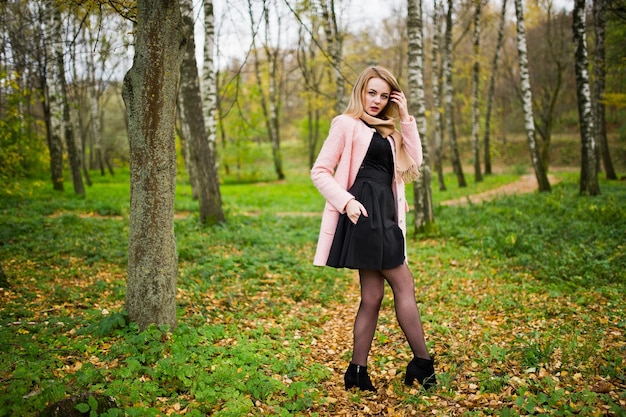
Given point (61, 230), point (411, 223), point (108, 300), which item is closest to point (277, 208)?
point (411, 223)

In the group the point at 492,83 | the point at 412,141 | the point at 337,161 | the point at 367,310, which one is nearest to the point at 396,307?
the point at 367,310

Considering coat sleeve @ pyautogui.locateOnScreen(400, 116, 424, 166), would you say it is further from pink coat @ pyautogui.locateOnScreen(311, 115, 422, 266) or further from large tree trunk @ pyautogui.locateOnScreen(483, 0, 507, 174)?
large tree trunk @ pyautogui.locateOnScreen(483, 0, 507, 174)

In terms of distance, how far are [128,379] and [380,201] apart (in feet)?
7.67

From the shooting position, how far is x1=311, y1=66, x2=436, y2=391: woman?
10.7 ft

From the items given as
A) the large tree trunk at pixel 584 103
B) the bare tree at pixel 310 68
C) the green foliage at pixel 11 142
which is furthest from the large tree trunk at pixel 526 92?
the green foliage at pixel 11 142

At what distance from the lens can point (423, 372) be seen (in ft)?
11.2

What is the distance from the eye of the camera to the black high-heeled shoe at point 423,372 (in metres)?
3.41

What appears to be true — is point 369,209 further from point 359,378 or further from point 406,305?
point 359,378

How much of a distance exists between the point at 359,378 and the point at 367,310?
1.84 ft

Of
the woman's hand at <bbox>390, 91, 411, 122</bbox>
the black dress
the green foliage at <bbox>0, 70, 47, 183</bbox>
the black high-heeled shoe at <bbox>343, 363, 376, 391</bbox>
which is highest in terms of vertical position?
the green foliage at <bbox>0, 70, 47, 183</bbox>

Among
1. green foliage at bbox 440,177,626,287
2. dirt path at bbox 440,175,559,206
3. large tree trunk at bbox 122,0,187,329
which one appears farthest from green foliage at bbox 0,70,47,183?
dirt path at bbox 440,175,559,206

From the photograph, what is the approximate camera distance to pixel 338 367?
4.03 meters

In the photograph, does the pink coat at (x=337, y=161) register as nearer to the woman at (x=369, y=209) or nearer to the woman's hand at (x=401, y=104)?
the woman at (x=369, y=209)

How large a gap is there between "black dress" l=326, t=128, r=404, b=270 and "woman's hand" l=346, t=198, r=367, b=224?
2.9 inches
